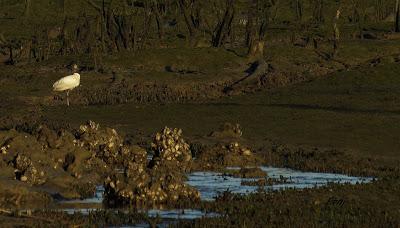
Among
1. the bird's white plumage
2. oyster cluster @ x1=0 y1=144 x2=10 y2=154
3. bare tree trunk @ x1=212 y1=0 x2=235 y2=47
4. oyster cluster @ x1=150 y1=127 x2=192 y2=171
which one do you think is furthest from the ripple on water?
bare tree trunk @ x1=212 y1=0 x2=235 y2=47

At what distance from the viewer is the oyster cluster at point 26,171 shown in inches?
856

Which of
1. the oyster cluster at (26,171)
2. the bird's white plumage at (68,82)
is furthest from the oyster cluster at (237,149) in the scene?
the bird's white plumage at (68,82)

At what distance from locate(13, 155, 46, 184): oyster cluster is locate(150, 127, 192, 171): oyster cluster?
12.9ft

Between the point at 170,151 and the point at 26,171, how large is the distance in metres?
4.90

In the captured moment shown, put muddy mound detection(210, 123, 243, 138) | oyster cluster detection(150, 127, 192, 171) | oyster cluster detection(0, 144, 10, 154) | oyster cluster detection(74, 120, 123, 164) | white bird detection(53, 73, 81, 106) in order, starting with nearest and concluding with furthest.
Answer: oyster cluster detection(0, 144, 10, 154) → oyster cluster detection(150, 127, 192, 171) → oyster cluster detection(74, 120, 123, 164) → muddy mound detection(210, 123, 243, 138) → white bird detection(53, 73, 81, 106)

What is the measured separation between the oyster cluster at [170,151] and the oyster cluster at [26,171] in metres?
3.94

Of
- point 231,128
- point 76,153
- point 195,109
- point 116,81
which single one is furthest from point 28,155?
point 116,81

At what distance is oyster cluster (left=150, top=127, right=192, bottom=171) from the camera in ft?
84.1

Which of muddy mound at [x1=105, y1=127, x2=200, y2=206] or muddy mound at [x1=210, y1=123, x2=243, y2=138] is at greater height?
muddy mound at [x1=105, y1=127, x2=200, y2=206]

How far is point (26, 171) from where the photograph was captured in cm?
2181

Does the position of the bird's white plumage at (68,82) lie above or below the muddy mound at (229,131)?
below

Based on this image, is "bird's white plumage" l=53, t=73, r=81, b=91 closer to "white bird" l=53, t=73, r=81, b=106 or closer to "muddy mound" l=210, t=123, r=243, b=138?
"white bird" l=53, t=73, r=81, b=106

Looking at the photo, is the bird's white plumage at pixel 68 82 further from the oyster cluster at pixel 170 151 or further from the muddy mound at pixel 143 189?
the muddy mound at pixel 143 189

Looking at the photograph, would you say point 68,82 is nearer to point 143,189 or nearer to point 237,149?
point 237,149
